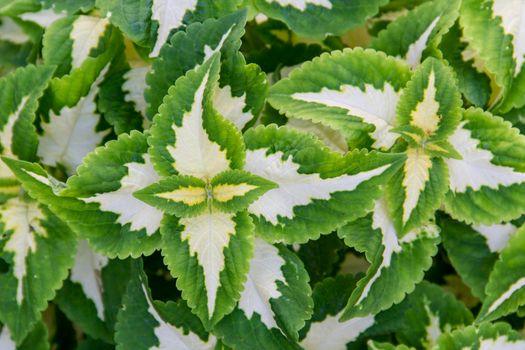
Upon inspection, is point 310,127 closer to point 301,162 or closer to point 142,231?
point 301,162

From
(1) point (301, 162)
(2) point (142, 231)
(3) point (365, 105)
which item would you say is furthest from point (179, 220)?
(3) point (365, 105)

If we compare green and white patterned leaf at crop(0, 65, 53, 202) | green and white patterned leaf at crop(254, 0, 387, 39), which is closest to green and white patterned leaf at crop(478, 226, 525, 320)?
green and white patterned leaf at crop(254, 0, 387, 39)

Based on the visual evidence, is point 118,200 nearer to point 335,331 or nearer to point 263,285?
point 263,285

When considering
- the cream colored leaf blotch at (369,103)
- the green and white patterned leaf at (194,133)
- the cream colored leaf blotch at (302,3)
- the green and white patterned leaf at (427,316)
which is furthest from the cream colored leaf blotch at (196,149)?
the green and white patterned leaf at (427,316)

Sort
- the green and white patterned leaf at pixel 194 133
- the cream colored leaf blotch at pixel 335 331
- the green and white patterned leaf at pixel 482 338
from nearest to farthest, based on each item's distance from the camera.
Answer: the green and white patterned leaf at pixel 194 133 → the green and white patterned leaf at pixel 482 338 → the cream colored leaf blotch at pixel 335 331

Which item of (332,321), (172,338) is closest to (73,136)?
(172,338)

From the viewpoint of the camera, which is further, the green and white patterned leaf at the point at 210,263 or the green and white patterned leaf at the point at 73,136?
the green and white patterned leaf at the point at 73,136

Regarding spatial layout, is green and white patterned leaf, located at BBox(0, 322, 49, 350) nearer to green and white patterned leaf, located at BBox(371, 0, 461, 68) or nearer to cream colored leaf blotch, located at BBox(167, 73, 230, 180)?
cream colored leaf blotch, located at BBox(167, 73, 230, 180)

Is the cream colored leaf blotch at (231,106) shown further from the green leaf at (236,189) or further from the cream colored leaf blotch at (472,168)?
the cream colored leaf blotch at (472,168)
